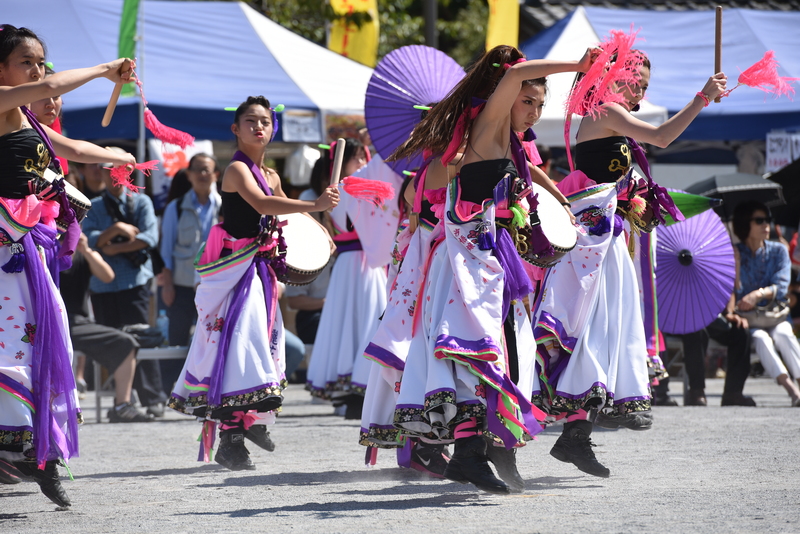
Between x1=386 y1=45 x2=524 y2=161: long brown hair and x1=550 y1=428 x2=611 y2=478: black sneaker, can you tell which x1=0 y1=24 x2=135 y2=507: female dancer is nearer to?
x1=386 y1=45 x2=524 y2=161: long brown hair

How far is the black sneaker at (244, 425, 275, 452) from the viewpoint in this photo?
18.5 ft

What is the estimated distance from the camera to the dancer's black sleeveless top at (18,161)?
4.18 metres

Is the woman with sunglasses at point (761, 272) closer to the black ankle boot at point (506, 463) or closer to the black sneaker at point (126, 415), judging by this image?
the black sneaker at point (126, 415)

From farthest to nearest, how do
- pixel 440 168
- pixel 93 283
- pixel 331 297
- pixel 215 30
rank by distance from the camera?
pixel 215 30 < pixel 93 283 < pixel 331 297 < pixel 440 168

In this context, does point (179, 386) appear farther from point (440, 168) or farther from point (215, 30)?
point (215, 30)

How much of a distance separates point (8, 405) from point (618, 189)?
9.32 ft

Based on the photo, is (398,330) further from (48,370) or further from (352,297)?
(352,297)

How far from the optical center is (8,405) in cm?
418

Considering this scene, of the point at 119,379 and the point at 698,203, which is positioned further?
the point at 119,379

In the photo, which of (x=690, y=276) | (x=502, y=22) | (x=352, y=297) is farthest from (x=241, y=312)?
(x=502, y=22)

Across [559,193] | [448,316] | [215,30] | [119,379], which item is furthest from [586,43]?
[448,316]

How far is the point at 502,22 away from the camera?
12.5 m

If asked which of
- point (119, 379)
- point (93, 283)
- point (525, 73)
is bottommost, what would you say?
point (119, 379)

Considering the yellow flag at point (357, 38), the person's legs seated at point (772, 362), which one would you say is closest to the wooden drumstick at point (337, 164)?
the person's legs seated at point (772, 362)
